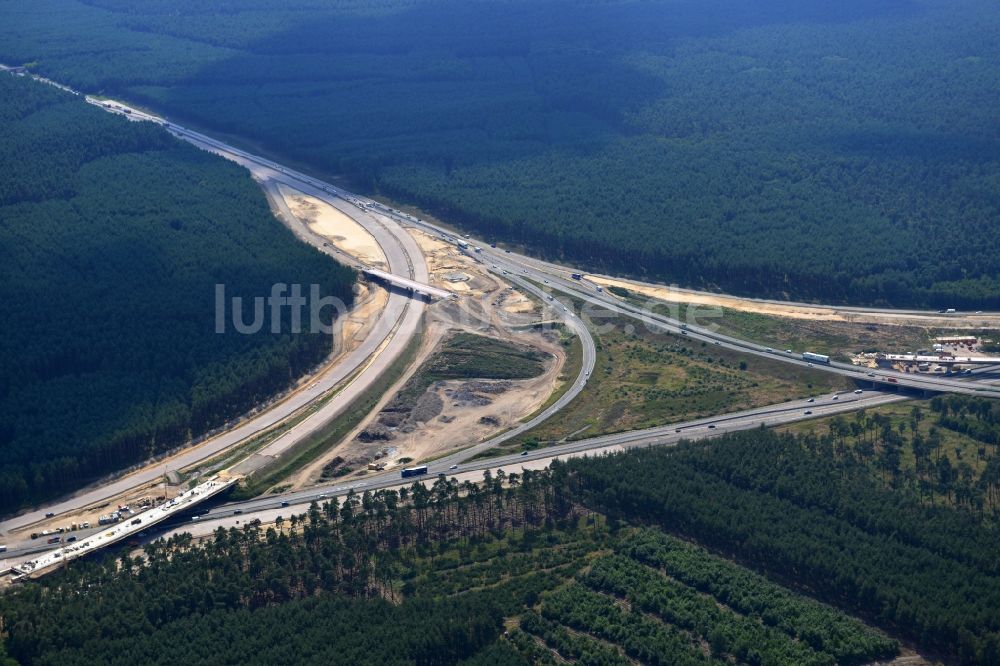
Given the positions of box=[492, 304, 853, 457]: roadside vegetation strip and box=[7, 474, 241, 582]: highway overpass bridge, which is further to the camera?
box=[492, 304, 853, 457]: roadside vegetation strip

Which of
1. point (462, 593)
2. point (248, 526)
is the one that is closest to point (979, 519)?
point (462, 593)

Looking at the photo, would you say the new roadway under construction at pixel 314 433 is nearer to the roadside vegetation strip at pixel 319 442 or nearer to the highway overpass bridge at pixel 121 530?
the highway overpass bridge at pixel 121 530

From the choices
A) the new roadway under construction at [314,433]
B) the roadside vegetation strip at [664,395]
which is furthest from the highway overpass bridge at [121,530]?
the roadside vegetation strip at [664,395]

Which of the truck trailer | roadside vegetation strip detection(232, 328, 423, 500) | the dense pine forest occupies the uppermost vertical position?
the truck trailer

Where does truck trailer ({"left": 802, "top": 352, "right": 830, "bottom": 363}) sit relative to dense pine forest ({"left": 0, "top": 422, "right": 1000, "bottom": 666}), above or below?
above

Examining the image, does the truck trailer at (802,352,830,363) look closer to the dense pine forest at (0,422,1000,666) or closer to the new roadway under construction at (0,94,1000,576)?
the new roadway under construction at (0,94,1000,576)

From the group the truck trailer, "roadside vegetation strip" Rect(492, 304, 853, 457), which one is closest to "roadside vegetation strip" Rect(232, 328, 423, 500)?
"roadside vegetation strip" Rect(492, 304, 853, 457)

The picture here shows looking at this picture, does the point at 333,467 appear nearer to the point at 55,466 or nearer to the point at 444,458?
the point at 444,458
